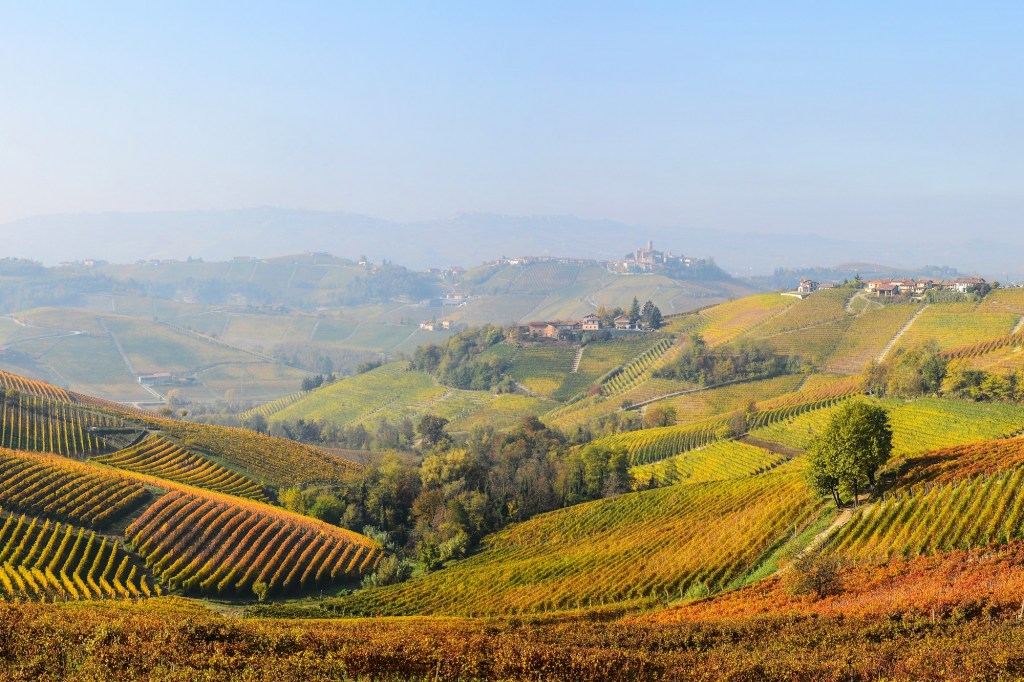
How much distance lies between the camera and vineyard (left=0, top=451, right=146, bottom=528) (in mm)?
40938

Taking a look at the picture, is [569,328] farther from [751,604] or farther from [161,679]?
[161,679]

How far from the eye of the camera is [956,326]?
101 metres

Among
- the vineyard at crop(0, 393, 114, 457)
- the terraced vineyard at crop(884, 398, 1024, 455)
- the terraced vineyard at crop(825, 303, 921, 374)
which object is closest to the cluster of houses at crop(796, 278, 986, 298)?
the terraced vineyard at crop(825, 303, 921, 374)

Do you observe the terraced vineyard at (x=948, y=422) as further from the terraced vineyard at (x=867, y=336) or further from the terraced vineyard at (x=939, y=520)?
the terraced vineyard at (x=867, y=336)

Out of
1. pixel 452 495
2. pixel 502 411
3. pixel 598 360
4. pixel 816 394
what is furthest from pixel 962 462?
pixel 598 360

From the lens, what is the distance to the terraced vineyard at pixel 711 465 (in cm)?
6241

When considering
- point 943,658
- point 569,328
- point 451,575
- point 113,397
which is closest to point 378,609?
point 451,575

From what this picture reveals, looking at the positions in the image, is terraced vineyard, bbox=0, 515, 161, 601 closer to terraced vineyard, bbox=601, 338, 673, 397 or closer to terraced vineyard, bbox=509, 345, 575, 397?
terraced vineyard, bbox=601, 338, 673, 397

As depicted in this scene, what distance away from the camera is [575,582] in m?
37.9

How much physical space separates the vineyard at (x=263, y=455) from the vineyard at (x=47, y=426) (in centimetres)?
635

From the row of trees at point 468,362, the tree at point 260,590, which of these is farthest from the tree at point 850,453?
the row of trees at point 468,362

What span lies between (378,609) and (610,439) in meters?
45.9

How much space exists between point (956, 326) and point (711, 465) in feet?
183

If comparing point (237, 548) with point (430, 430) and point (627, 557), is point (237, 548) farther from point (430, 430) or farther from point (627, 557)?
point (430, 430)
